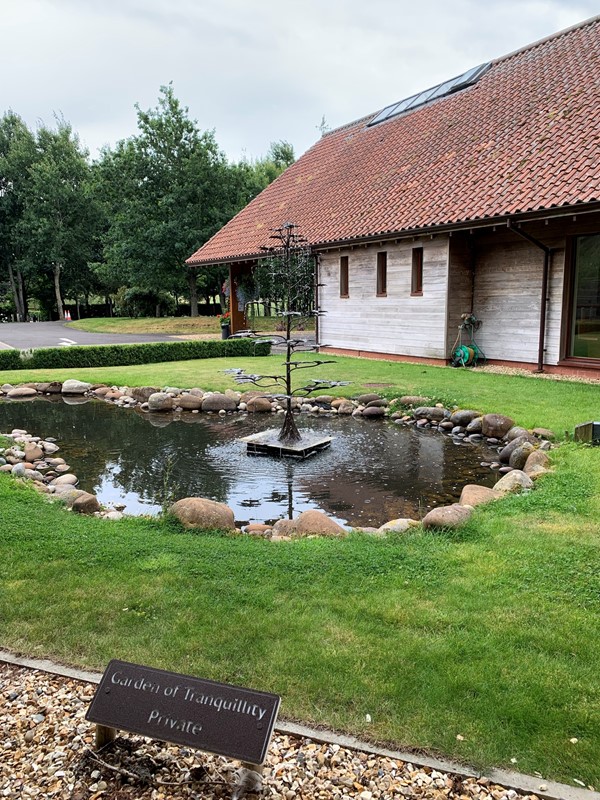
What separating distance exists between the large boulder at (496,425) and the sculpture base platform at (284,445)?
2067mm

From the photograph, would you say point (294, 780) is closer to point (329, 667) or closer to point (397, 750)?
point (397, 750)

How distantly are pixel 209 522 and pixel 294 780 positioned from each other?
2.58 metres

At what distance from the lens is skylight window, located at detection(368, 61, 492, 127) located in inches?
661

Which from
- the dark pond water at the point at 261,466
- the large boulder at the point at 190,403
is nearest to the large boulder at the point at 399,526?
the dark pond water at the point at 261,466

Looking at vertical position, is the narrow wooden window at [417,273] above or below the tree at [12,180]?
below

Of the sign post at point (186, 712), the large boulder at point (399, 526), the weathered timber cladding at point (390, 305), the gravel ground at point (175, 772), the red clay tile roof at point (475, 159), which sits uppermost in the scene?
the red clay tile roof at point (475, 159)

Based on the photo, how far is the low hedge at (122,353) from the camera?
15258 mm

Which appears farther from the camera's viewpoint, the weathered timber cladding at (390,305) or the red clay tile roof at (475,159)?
the weathered timber cladding at (390,305)

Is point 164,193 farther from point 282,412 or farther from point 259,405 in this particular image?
point 282,412

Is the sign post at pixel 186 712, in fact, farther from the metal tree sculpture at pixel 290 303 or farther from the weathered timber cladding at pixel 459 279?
the weathered timber cladding at pixel 459 279

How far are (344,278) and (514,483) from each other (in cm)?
1183

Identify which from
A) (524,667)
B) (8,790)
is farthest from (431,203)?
(8,790)

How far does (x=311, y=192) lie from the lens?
19281 mm

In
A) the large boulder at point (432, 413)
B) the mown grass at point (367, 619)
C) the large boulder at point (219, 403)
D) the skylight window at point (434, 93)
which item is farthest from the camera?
the skylight window at point (434, 93)
